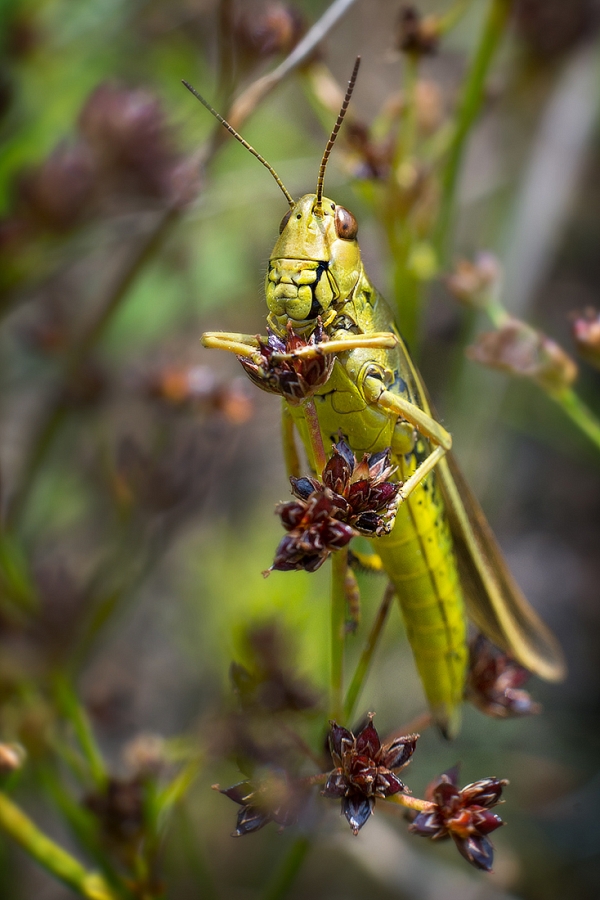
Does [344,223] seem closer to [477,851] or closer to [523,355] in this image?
[523,355]

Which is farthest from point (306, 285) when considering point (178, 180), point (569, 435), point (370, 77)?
point (370, 77)

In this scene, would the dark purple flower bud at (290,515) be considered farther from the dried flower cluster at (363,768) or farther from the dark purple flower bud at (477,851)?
the dark purple flower bud at (477,851)

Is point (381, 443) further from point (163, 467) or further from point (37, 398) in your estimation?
point (37, 398)

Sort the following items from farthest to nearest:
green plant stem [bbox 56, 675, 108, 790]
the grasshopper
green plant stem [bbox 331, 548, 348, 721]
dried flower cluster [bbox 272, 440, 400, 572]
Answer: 1. green plant stem [bbox 56, 675, 108, 790]
2. the grasshopper
3. green plant stem [bbox 331, 548, 348, 721]
4. dried flower cluster [bbox 272, 440, 400, 572]

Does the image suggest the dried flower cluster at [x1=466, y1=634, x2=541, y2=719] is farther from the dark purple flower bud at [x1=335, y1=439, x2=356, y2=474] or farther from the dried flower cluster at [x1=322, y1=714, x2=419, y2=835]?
the dark purple flower bud at [x1=335, y1=439, x2=356, y2=474]

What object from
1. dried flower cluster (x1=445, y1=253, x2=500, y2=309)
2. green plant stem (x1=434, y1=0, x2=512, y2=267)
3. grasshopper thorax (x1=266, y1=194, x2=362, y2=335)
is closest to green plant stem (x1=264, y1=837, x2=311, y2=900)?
grasshopper thorax (x1=266, y1=194, x2=362, y2=335)

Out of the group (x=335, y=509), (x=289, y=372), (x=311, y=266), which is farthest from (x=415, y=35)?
(x=335, y=509)
